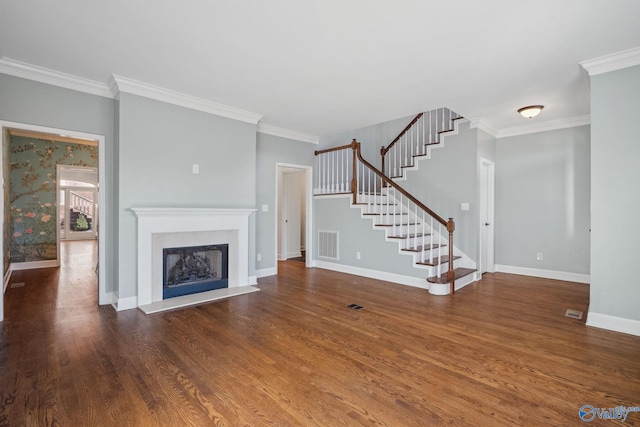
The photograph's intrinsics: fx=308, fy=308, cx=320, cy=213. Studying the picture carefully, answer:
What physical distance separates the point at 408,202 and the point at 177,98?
427 cm

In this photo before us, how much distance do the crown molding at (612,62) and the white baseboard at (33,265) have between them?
29.5 feet

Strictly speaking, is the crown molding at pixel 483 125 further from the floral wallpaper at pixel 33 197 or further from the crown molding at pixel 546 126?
the floral wallpaper at pixel 33 197

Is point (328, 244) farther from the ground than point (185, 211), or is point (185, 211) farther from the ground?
point (185, 211)

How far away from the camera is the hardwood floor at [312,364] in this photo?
71.9 inches

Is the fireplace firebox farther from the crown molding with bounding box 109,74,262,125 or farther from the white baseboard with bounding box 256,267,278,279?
the crown molding with bounding box 109,74,262,125

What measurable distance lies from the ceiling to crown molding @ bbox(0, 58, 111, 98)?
89mm

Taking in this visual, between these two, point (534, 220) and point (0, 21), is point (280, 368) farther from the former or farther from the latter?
point (534, 220)

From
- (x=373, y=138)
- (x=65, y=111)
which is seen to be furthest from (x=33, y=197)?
(x=373, y=138)

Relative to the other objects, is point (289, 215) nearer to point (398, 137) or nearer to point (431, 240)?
point (398, 137)

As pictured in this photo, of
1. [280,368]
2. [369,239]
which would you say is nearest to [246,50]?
[280,368]

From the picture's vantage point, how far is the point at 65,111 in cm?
357

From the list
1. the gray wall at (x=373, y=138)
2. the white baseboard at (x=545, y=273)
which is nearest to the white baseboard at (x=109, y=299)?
the gray wall at (x=373, y=138)

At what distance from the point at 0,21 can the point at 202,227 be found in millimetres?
2656

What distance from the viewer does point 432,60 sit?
309 centimetres
